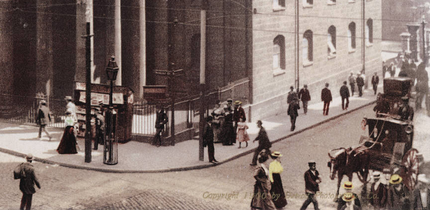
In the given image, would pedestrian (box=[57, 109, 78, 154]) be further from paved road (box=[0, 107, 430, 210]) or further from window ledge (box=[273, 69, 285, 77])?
window ledge (box=[273, 69, 285, 77])

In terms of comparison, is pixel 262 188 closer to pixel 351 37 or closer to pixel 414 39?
pixel 351 37

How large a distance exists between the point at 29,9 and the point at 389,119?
54.5ft

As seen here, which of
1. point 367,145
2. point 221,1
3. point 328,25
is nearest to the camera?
point 367,145

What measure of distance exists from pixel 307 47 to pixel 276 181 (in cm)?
1778

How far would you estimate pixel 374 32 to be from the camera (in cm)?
3938

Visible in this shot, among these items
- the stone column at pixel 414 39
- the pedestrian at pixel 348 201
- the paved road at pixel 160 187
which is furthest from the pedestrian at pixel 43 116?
the stone column at pixel 414 39

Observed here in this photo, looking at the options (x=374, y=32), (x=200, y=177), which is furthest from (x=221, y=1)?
(x=374, y=32)

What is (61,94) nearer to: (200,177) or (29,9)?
(29,9)

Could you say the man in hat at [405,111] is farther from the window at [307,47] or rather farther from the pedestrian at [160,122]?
the window at [307,47]

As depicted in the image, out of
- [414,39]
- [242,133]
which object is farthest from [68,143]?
[414,39]

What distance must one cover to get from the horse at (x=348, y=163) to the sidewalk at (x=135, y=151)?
4.88 m

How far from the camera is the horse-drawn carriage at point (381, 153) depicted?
16.0m

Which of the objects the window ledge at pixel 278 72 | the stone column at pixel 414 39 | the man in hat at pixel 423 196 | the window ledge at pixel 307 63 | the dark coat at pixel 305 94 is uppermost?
the stone column at pixel 414 39

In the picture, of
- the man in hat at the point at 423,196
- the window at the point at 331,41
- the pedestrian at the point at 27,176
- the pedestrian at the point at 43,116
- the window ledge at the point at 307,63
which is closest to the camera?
the man in hat at the point at 423,196
